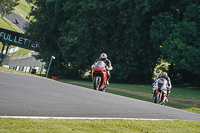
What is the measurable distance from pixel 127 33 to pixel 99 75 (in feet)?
56.5

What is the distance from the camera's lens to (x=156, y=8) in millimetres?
31547

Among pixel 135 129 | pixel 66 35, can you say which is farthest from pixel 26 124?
pixel 66 35

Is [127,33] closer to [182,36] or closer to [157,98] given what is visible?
[182,36]

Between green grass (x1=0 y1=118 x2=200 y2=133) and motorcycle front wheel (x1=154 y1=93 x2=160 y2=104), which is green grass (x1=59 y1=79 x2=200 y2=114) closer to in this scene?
motorcycle front wheel (x1=154 y1=93 x2=160 y2=104)

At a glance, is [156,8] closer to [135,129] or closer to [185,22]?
[185,22]

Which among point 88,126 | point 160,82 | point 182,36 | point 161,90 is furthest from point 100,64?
point 182,36

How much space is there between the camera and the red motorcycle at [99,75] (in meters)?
15.3

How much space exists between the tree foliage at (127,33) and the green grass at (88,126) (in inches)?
898

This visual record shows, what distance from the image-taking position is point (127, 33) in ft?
106

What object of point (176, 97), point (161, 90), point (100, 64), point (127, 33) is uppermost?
point (127, 33)

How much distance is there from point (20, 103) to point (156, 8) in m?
26.5

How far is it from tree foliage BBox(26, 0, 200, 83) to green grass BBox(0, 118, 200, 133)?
22.8 meters

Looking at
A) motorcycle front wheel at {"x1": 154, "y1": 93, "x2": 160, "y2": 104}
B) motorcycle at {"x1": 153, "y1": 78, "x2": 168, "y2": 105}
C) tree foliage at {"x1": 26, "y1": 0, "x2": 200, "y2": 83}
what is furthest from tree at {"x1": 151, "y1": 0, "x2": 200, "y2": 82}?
motorcycle front wheel at {"x1": 154, "y1": 93, "x2": 160, "y2": 104}

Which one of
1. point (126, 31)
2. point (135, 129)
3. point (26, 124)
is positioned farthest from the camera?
point (126, 31)
